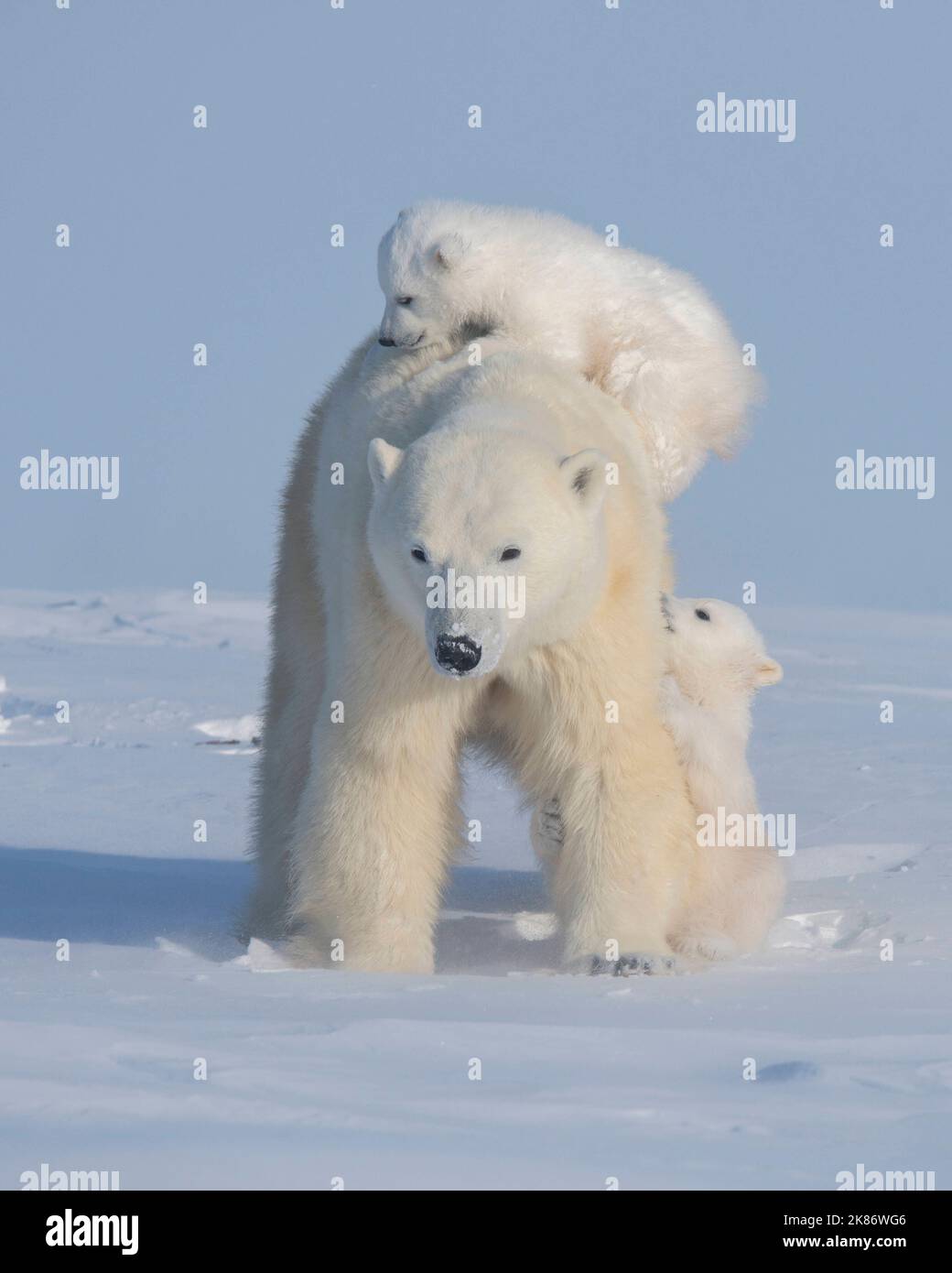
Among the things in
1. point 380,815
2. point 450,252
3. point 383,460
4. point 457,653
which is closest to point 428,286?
point 450,252

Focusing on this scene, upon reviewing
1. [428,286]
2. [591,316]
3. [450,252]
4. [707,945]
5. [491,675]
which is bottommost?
[707,945]

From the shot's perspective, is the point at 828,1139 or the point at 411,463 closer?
the point at 828,1139

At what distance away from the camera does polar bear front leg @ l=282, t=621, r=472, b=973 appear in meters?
4.20

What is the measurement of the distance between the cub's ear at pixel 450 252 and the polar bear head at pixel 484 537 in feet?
4.16

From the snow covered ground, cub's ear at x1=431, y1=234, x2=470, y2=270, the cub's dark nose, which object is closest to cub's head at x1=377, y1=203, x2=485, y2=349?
cub's ear at x1=431, y1=234, x2=470, y2=270

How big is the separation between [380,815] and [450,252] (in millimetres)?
1868

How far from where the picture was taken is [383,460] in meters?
4.04

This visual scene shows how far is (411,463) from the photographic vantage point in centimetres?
397

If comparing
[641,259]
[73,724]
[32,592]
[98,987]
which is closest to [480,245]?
[641,259]

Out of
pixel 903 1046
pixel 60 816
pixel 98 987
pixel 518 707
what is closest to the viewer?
pixel 903 1046

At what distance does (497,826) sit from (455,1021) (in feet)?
15.2

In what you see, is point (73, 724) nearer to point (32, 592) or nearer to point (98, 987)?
point (98, 987)

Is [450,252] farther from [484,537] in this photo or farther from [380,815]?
[380,815]

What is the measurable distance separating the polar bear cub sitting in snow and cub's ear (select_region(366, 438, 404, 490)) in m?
0.96
